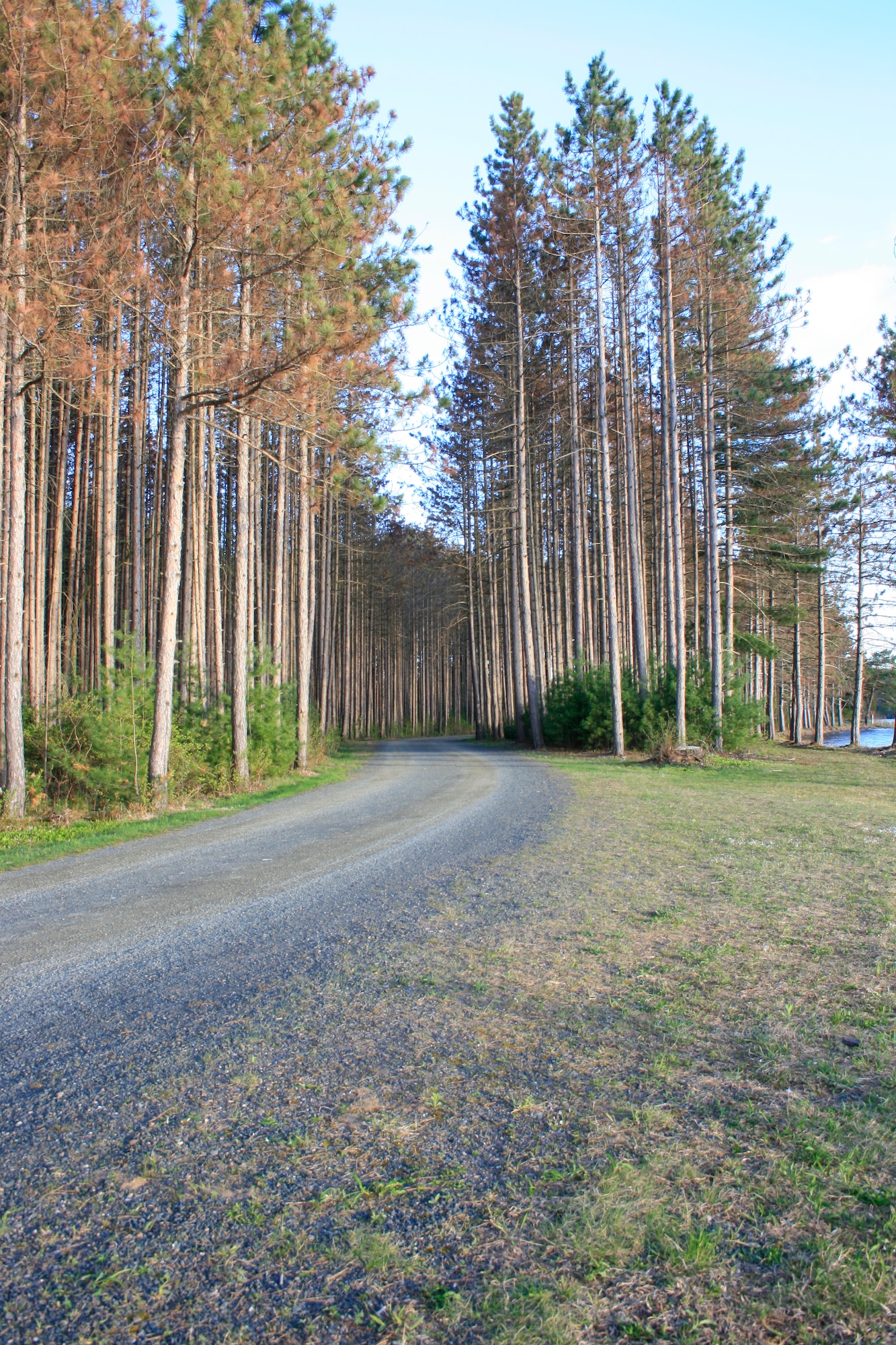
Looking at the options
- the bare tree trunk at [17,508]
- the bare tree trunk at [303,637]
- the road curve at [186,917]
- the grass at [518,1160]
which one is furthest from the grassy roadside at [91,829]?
the grass at [518,1160]

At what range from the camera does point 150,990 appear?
3.75 m

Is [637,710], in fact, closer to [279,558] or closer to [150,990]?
[279,558]

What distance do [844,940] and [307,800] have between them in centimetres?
942

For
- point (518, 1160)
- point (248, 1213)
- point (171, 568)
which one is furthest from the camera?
point (171, 568)

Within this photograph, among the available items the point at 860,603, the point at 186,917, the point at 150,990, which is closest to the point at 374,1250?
the point at 150,990

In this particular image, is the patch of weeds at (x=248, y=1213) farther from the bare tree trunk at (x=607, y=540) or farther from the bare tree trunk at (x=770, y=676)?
the bare tree trunk at (x=770, y=676)

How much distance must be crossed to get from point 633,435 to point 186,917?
761 inches

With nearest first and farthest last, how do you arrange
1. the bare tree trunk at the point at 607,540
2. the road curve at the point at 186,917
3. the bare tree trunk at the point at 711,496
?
the road curve at the point at 186,917 < the bare tree trunk at the point at 607,540 < the bare tree trunk at the point at 711,496

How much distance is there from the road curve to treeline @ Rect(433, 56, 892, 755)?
276 inches

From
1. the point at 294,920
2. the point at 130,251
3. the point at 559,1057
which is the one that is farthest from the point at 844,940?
the point at 130,251

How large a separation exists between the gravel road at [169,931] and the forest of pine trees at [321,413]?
4344 mm

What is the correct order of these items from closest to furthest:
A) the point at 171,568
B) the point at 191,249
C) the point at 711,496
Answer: the point at 191,249 < the point at 171,568 < the point at 711,496

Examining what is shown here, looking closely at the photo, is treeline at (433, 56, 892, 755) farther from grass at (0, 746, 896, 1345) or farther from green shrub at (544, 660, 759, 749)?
grass at (0, 746, 896, 1345)

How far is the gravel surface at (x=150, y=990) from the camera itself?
1967 mm
